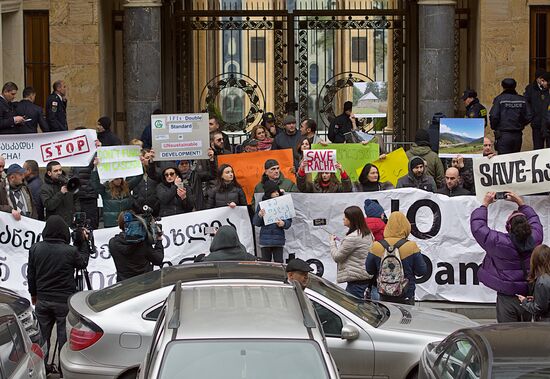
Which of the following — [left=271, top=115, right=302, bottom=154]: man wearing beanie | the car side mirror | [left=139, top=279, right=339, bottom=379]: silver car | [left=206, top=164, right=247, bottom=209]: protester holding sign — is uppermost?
[left=271, top=115, right=302, bottom=154]: man wearing beanie

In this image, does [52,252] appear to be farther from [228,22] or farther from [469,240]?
[228,22]

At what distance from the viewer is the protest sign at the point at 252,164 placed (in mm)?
18547

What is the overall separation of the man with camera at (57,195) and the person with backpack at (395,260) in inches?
185

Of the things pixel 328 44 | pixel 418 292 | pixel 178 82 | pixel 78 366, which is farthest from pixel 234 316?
pixel 328 44

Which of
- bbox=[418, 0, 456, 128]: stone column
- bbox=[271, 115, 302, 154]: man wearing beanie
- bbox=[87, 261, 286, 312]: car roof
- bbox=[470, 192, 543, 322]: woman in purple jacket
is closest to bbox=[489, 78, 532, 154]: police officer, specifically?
bbox=[418, 0, 456, 128]: stone column

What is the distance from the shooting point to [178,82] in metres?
27.1

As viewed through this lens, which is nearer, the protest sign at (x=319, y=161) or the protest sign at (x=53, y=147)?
the protest sign at (x=319, y=161)

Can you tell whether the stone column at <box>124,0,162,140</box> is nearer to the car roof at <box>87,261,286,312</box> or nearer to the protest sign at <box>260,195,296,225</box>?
the protest sign at <box>260,195,296,225</box>

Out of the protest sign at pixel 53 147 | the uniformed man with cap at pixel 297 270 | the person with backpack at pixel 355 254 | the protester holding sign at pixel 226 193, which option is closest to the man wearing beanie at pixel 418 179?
the protester holding sign at pixel 226 193

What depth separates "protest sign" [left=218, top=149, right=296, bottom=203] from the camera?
60.8ft

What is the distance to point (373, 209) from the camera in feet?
Answer: 53.0

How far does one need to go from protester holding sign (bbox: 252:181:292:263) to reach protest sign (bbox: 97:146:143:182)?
1841 millimetres

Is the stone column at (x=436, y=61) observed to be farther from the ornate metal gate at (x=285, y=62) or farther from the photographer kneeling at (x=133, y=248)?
the photographer kneeling at (x=133, y=248)

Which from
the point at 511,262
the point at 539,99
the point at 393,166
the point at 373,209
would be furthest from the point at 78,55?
the point at 511,262
